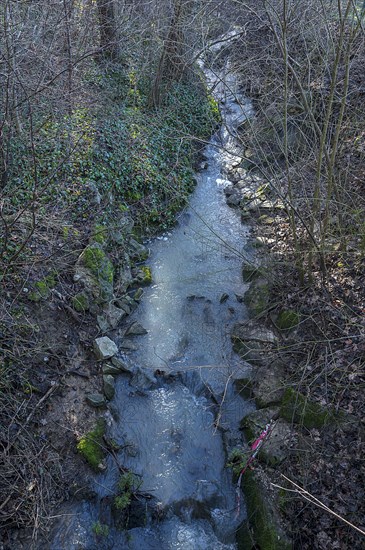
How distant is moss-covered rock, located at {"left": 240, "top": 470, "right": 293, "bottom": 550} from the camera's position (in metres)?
5.51

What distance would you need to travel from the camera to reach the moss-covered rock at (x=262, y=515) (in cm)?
551

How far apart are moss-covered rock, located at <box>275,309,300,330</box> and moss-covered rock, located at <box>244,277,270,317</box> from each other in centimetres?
33

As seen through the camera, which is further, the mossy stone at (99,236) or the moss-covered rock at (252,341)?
the mossy stone at (99,236)

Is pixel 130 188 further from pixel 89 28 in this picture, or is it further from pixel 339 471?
pixel 339 471

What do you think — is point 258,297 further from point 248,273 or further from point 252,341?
point 252,341

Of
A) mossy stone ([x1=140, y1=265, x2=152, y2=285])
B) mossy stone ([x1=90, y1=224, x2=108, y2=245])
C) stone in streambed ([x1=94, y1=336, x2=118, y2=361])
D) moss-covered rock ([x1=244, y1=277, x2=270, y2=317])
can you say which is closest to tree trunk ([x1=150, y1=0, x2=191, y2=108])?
mossy stone ([x1=90, y1=224, x2=108, y2=245])

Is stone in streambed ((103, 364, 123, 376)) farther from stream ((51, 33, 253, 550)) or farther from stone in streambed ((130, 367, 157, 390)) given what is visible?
stone in streambed ((130, 367, 157, 390))

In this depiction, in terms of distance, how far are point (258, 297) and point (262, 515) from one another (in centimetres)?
391

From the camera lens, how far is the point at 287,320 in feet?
26.1

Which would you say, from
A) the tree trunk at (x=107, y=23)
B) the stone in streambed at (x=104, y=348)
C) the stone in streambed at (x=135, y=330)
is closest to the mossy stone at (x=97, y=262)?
the stone in streambed at (x=135, y=330)

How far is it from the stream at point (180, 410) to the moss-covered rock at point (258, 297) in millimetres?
182

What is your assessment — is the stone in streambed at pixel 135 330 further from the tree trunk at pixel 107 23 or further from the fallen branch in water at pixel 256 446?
the tree trunk at pixel 107 23

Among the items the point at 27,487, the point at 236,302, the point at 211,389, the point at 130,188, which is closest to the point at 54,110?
the point at 130,188

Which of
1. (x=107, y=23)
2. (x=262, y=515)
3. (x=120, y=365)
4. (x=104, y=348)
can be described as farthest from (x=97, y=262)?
(x=107, y=23)
